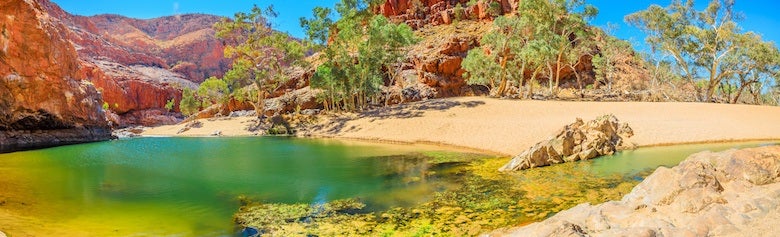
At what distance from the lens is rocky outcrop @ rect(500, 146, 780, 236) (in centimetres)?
520

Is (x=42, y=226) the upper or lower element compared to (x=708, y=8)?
lower

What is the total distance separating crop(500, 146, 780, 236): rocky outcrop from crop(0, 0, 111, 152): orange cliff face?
36168mm

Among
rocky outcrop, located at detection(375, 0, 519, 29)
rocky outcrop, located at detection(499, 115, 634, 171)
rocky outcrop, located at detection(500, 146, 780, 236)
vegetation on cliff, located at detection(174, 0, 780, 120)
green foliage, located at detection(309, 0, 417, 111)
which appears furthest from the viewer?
rocky outcrop, located at detection(375, 0, 519, 29)

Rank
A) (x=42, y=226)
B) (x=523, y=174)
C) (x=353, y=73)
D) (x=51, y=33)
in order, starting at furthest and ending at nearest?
(x=353, y=73) < (x=51, y=33) < (x=523, y=174) < (x=42, y=226)

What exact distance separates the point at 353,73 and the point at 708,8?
32.1 m

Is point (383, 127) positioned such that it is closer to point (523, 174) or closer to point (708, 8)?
point (523, 174)

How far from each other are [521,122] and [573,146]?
38.0 feet

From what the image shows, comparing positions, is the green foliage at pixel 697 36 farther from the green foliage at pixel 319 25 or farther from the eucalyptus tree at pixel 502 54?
the green foliage at pixel 319 25

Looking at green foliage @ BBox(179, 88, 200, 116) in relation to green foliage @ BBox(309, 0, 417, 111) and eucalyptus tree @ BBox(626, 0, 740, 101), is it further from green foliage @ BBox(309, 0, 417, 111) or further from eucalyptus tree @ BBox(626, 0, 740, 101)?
eucalyptus tree @ BBox(626, 0, 740, 101)

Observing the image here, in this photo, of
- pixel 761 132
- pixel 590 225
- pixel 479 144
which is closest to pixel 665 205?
pixel 590 225

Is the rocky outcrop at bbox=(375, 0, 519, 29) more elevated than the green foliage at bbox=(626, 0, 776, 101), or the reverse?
the rocky outcrop at bbox=(375, 0, 519, 29)

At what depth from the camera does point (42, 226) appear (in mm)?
9547

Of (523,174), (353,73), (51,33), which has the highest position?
(51,33)

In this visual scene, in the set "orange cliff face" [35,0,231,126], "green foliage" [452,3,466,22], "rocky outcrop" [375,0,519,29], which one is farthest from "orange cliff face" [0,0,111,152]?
"green foliage" [452,3,466,22]
